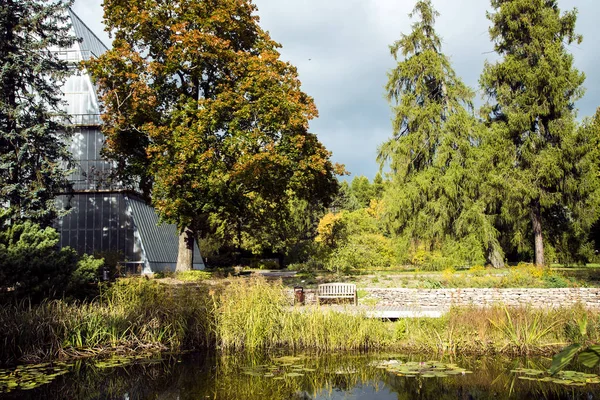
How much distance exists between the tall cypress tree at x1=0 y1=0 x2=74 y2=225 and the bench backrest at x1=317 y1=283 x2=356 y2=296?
26.7 feet

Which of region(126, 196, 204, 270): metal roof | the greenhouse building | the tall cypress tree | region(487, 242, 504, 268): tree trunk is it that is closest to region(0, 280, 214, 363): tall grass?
the tall cypress tree

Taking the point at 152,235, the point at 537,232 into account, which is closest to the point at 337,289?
the point at 537,232

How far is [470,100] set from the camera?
23.2 metres

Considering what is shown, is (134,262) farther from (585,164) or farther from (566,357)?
(566,357)

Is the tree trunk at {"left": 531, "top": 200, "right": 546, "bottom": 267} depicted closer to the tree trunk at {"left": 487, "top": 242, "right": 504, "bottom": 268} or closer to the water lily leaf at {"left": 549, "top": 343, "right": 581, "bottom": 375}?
the tree trunk at {"left": 487, "top": 242, "right": 504, "bottom": 268}

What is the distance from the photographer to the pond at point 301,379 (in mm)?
6668

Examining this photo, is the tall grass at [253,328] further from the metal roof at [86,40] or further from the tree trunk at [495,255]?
the metal roof at [86,40]

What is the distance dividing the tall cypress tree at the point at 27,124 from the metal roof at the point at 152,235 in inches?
305

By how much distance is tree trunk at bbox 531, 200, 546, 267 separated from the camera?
2131cm

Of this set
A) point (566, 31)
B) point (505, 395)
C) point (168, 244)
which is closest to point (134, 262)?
point (168, 244)

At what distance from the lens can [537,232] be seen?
2161cm

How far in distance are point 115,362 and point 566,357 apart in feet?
27.9

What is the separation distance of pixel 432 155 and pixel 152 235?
13811 millimetres

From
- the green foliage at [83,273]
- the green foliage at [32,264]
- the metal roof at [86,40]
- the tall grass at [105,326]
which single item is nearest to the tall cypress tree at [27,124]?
the green foliage at [32,264]
